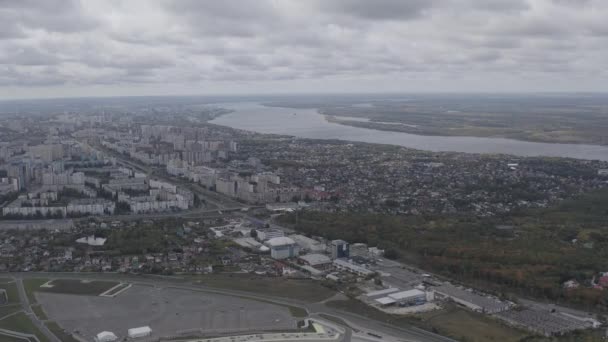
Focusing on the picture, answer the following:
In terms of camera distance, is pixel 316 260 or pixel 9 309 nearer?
pixel 9 309

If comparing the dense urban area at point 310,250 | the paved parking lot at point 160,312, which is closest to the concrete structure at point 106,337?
the dense urban area at point 310,250

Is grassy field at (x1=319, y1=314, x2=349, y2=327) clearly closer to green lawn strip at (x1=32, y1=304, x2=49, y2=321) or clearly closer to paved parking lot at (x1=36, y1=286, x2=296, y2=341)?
paved parking lot at (x1=36, y1=286, x2=296, y2=341)

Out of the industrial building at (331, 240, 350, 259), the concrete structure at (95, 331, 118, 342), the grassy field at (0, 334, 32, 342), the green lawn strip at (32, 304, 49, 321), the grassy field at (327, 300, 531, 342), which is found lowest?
the grassy field at (0, 334, 32, 342)

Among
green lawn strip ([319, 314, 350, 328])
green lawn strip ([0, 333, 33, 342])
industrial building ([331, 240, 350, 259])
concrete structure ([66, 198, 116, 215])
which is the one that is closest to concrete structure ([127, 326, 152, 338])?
green lawn strip ([0, 333, 33, 342])

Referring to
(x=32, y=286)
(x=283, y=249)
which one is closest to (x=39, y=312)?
(x=32, y=286)

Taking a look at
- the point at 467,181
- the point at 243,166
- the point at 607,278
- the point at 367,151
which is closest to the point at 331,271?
the point at 607,278

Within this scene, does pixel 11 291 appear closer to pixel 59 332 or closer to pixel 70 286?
pixel 70 286

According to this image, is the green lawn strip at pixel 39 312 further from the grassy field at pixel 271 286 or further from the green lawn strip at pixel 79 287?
the grassy field at pixel 271 286
